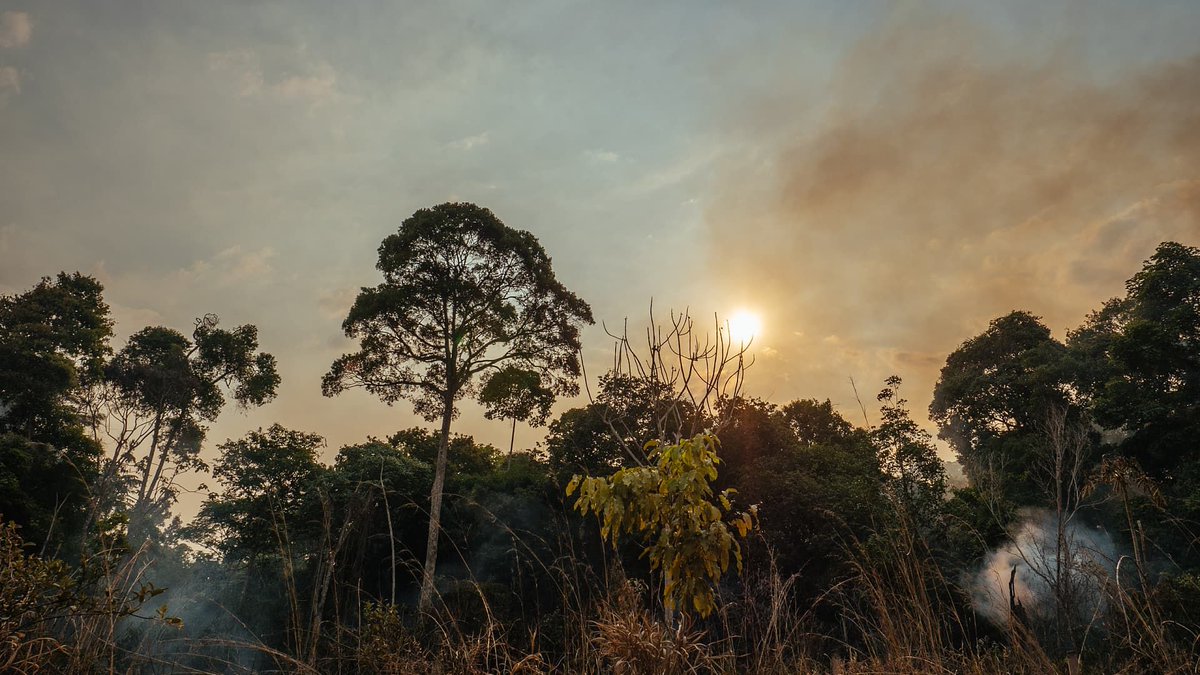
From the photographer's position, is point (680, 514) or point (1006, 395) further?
point (1006, 395)

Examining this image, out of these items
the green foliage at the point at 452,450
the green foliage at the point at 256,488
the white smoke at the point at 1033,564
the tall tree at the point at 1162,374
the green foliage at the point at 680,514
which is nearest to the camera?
the green foliage at the point at 680,514

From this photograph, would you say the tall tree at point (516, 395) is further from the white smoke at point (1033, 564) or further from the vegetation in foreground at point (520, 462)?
the white smoke at point (1033, 564)

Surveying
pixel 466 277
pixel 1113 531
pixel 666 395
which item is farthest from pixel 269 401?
pixel 1113 531

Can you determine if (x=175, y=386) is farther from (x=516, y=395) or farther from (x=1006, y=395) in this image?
(x=1006, y=395)

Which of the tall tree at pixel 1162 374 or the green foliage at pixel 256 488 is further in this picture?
the green foliage at pixel 256 488

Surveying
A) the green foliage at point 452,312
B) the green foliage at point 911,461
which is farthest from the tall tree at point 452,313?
the green foliage at point 911,461

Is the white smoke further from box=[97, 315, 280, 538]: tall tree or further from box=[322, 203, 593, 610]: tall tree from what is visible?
box=[97, 315, 280, 538]: tall tree

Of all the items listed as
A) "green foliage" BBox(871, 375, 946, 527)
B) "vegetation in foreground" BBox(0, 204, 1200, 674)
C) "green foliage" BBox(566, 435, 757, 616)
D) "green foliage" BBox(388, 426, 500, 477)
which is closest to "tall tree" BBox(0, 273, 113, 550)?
"vegetation in foreground" BBox(0, 204, 1200, 674)

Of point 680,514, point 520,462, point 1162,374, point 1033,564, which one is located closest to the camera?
point 680,514

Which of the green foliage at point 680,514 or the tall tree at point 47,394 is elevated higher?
the tall tree at point 47,394

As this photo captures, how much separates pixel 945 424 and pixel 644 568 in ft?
64.2

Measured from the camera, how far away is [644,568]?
52.7ft

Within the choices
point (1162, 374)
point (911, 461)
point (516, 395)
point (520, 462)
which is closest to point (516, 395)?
point (516, 395)

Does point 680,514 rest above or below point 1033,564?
above
